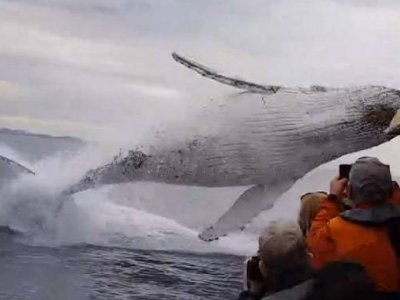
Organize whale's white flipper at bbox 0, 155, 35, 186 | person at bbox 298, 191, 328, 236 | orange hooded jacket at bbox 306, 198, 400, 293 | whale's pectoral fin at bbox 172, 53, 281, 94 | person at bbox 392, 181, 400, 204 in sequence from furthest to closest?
whale's white flipper at bbox 0, 155, 35, 186 < whale's pectoral fin at bbox 172, 53, 281, 94 < person at bbox 298, 191, 328, 236 < person at bbox 392, 181, 400, 204 < orange hooded jacket at bbox 306, 198, 400, 293

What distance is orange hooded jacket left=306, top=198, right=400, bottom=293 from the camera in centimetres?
522

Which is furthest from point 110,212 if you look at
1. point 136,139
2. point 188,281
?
point 188,281

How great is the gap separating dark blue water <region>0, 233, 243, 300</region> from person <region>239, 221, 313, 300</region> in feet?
21.8

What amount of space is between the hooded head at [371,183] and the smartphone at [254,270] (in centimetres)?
77

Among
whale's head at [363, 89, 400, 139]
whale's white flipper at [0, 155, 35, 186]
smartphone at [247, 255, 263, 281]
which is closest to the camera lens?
smartphone at [247, 255, 263, 281]

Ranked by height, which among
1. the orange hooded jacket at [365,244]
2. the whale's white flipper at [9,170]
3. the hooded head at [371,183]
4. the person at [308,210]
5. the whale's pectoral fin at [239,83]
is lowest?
the orange hooded jacket at [365,244]

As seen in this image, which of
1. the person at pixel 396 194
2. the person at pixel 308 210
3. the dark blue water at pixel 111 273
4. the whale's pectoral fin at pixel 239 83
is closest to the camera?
the person at pixel 396 194

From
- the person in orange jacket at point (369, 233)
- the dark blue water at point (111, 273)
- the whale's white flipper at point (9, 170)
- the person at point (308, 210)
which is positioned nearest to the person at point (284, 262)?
the person in orange jacket at point (369, 233)

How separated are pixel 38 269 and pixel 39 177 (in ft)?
18.1

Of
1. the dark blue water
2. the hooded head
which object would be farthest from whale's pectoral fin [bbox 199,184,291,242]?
the hooded head

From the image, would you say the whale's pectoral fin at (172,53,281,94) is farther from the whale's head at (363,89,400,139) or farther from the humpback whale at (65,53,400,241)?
the whale's head at (363,89,400,139)

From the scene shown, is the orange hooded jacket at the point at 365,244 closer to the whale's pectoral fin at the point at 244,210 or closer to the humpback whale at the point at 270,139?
the humpback whale at the point at 270,139

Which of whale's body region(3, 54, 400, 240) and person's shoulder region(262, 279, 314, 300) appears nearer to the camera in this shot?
person's shoulder region(262, 279, 314, 300)

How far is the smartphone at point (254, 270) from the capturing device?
5.11 metres
